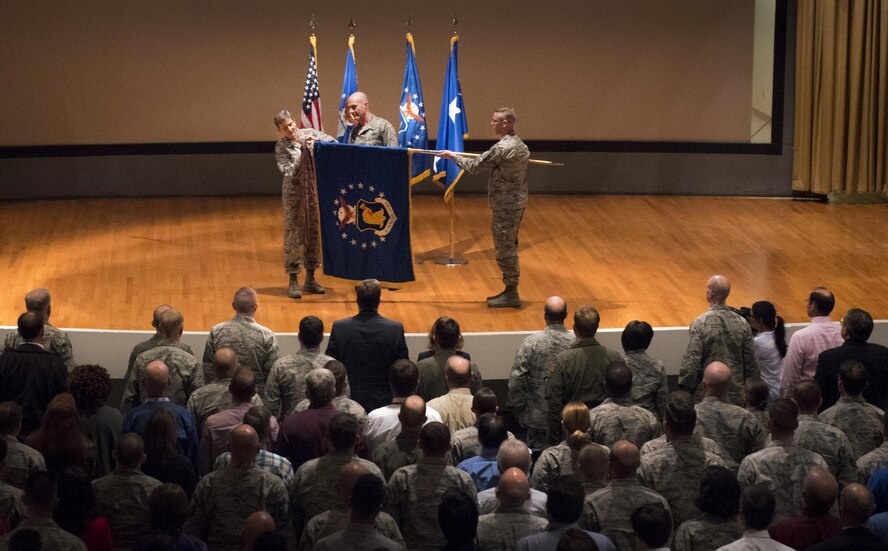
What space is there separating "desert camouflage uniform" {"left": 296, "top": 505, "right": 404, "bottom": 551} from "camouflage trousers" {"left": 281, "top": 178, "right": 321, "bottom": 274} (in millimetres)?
5236

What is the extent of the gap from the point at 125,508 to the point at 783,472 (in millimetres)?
2737

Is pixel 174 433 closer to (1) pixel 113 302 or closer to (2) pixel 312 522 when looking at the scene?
(2) pixel 312 522

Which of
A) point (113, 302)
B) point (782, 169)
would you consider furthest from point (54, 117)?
point (782, 169)

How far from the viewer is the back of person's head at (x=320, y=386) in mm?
5621

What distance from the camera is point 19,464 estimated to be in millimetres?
5184

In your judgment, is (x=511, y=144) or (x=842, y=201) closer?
(x=511, y=144)

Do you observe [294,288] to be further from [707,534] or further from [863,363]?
[707,534]

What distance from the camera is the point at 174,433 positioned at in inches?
207

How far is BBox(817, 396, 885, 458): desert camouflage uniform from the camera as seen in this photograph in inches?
235

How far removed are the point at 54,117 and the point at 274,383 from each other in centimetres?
816

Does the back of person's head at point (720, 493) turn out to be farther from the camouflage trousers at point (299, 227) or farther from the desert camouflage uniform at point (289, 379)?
the camouflage trousers at point (299, 227)

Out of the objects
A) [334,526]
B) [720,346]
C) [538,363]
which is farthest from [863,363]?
[334,526]

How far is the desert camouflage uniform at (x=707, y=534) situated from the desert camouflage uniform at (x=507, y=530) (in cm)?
51

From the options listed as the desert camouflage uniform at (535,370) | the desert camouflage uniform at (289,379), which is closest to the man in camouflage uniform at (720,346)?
the desert camouflage uniform at (535,370)
